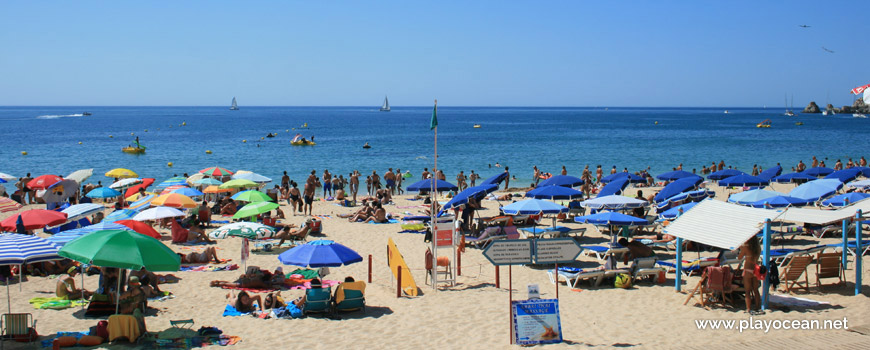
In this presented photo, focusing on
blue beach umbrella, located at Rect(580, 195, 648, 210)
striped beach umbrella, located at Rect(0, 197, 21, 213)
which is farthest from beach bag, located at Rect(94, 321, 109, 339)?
blue beach umbrella, located at Rect(580, 195, 648, 210)

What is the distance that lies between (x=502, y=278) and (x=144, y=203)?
10424 mm

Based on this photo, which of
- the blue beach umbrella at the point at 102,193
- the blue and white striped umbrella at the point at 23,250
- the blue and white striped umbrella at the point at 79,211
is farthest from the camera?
the blue beach umbrella at the point at 102,193

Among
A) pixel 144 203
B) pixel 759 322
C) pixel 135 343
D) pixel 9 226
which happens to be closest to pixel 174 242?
pixel 144 203

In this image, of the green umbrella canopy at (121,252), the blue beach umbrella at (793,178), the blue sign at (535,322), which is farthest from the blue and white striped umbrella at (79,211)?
the blue beach umbrella at (793,178)

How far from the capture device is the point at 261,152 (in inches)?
2222

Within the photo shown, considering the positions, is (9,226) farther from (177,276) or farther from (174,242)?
(177,276)

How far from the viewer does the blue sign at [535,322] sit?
7.82 metres

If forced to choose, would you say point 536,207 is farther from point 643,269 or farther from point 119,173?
point 119,173

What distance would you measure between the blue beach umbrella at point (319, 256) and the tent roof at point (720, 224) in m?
5.11

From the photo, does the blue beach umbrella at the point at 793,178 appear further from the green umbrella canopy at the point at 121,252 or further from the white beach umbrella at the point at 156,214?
the green umbrella canopy at the point at 121,252

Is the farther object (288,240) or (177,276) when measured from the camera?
(288,240)

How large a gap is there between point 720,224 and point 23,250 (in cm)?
959

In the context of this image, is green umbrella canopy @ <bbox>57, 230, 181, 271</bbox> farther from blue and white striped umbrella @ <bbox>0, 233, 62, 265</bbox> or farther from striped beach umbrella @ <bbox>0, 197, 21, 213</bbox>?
striped beach umbrella @ <bbox>0, 197, 21, 213</bbox>

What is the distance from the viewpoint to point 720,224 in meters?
9.52
